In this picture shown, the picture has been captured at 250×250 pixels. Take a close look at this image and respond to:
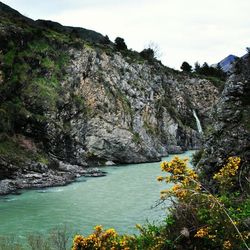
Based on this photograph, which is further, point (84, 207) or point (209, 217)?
point (84, 207)

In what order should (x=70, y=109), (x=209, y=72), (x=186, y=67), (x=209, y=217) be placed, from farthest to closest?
(x=209, y=72) < (x=186, y=67) < (x=70, y=109) < (x=209, y=217)

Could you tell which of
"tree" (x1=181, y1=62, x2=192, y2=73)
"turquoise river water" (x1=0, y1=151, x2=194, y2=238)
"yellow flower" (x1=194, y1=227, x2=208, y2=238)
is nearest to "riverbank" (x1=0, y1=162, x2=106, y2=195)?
"turquoise river water" (x1=0, y1=151, x2=194, y2=238)

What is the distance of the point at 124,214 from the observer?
80.1ft

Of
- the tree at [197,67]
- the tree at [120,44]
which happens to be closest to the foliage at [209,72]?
the tree at [197,67]

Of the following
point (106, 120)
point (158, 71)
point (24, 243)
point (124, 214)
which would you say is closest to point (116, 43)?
point (158, 71)

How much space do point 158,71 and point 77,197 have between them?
6404 cm

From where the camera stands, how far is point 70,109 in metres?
61.2

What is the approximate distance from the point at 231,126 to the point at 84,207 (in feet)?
50.6

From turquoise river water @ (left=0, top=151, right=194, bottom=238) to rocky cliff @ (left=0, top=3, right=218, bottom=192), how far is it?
6.00 meters

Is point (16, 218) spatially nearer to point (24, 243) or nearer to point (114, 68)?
point (24, 243)

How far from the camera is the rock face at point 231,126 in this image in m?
14.2

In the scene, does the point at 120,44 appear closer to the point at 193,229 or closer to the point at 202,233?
the point at 193,229

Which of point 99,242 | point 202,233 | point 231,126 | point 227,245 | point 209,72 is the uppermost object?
point 209,72

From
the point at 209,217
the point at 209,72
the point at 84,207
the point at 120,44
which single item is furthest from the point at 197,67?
the point at 209,217
